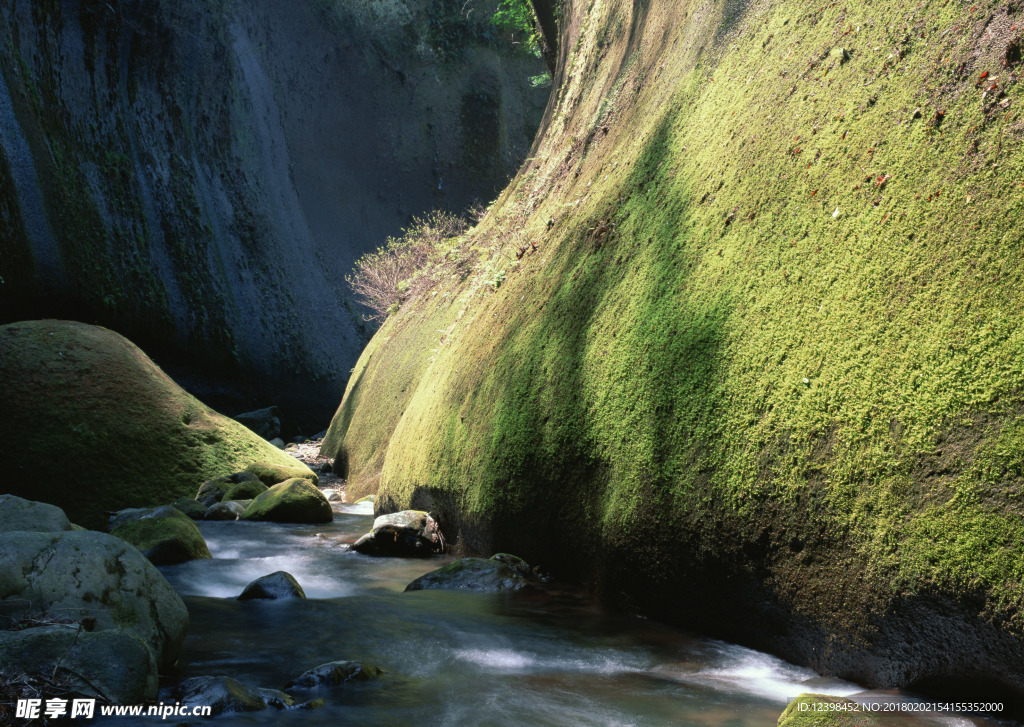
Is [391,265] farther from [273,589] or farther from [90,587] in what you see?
[90,587]

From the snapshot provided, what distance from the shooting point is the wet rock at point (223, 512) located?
923 centimetres

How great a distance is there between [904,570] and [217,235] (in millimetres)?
22008

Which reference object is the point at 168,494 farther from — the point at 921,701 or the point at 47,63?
the point at 47,63

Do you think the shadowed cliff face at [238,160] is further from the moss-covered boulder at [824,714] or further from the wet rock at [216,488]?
the moss-covered boulder at [824,714]

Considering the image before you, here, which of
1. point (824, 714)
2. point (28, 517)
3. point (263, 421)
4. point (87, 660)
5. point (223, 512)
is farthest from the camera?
point (263, 421)

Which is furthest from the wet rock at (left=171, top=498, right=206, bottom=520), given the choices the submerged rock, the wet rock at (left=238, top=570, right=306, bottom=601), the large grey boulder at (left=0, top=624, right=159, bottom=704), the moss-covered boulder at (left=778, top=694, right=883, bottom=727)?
the moss-covered boulder at (left=778, top=694, right=883, bottom=727)

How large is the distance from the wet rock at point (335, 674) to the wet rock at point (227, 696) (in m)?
0.19

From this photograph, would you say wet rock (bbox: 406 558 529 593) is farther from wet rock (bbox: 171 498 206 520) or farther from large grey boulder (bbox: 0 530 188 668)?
wet rock (bbox: 171 498 206 520)

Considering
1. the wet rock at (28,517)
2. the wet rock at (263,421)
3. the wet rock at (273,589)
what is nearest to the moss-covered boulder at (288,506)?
the wet rock at (273,589)

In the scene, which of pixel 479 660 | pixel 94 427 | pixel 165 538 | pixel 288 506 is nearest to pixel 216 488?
pixel 288 506

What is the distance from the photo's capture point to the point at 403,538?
24.6 ft

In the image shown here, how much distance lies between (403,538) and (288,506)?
2.67m

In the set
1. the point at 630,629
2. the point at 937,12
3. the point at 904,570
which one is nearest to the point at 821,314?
the point at 904,570

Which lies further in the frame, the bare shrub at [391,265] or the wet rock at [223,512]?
the bare shrub at [391,265]
